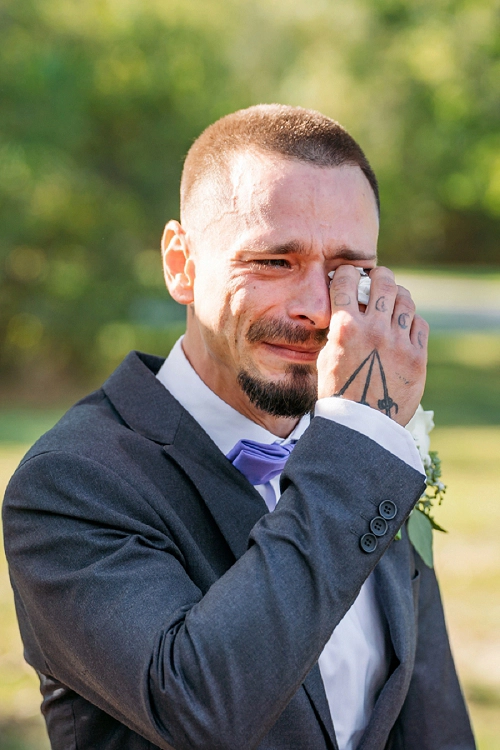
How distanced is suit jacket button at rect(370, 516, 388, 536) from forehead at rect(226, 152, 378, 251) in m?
0.78

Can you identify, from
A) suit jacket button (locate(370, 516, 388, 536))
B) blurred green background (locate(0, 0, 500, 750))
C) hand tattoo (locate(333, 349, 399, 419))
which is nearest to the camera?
suit jacket button (locate(370, 516, 388, 536))

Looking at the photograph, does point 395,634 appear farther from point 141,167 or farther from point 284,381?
point 141,167

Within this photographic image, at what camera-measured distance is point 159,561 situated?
193 centimetres

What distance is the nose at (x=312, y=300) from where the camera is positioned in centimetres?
222

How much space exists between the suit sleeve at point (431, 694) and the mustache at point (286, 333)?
86cm

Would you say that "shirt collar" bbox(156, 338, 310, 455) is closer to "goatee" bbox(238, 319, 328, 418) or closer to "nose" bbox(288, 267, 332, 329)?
"goatee" bbox(238, 319, 328, 418)

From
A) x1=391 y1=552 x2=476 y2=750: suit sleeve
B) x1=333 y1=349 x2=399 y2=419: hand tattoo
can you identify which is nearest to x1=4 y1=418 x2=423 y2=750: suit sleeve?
x1=333 y1=349 x2=399 y2=419: hand tattoo

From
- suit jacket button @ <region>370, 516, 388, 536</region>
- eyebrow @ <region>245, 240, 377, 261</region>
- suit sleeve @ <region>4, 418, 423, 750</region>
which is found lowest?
suit sleeve @ <region>4, 418, 423, 750</region>

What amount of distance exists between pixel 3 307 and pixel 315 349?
40.9ft

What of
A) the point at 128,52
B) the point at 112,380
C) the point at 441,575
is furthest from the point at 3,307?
the point at 112,380

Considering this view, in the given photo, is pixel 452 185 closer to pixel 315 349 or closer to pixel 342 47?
pixel 342 47

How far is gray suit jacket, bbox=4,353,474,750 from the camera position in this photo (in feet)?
5.57

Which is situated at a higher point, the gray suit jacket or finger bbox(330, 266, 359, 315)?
finger bbox(330, 266, 359, 315)

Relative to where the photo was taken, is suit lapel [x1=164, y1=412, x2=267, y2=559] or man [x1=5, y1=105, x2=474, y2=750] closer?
man [x1=5, y1=105, x2=474, y2=750]
